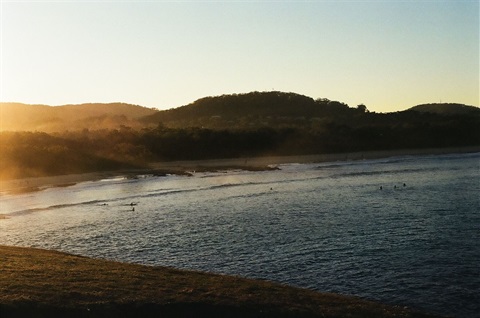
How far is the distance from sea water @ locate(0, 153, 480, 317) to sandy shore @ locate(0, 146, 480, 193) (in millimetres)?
18824

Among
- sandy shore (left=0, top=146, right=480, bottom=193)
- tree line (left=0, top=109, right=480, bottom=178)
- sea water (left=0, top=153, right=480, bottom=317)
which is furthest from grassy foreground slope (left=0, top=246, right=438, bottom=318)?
tree line (left=0, top=109, right=480, bottom=178)

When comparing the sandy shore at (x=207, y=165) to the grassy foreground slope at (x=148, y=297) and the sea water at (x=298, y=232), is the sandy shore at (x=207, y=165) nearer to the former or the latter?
the sea water at (x=298, y=232)

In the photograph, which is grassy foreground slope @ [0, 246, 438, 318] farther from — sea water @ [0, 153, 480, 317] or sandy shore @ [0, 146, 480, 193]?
sandy shore @ [0, 146, 480, 193]

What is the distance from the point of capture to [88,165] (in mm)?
129250

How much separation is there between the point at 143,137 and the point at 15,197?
89320mm

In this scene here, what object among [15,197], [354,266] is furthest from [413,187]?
[15,197]

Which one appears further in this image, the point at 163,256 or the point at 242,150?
the point at 242,150

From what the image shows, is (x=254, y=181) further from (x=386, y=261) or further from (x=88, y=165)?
(x=386, y=261)

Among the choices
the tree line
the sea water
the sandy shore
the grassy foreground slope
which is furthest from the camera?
the tree line

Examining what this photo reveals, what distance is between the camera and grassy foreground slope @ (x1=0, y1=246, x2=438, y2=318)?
20.2 m

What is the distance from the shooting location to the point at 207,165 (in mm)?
158375

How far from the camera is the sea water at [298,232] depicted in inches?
1169

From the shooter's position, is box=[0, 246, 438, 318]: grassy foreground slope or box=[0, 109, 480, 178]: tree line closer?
box=[0, 246, 438, 318]: grassy foreground slope

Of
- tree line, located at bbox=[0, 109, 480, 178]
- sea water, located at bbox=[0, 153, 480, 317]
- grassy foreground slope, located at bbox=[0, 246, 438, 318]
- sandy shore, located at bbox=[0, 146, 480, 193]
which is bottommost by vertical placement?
sea water, located at bbox=[0, 153, 480, 317]
